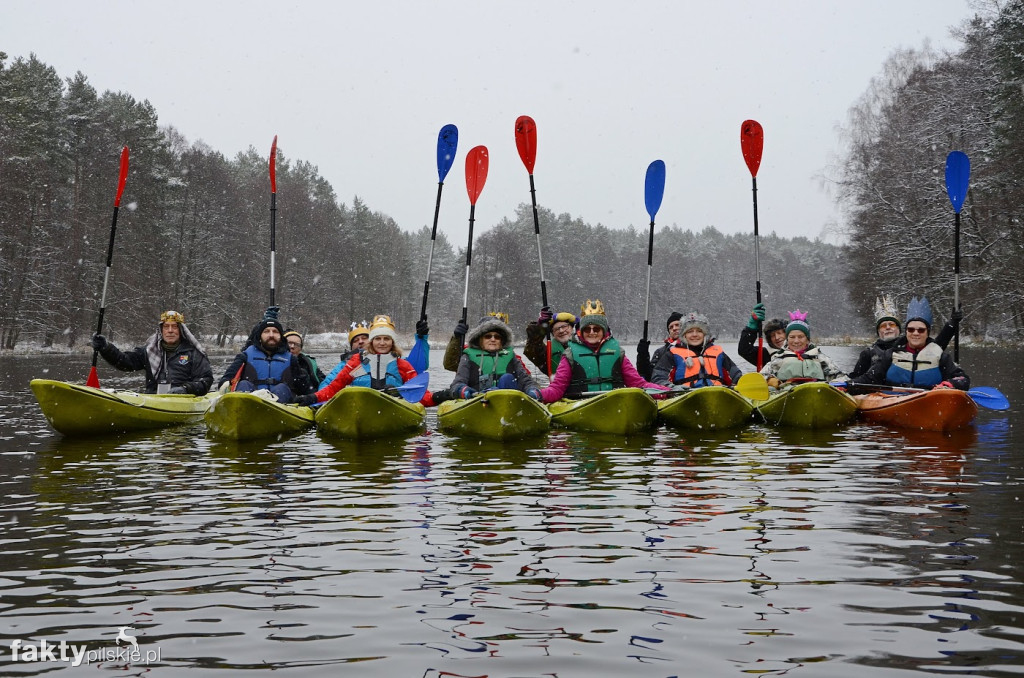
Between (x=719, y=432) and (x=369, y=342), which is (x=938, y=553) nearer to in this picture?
(x=719, y=432)

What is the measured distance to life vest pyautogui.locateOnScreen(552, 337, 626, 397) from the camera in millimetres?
11148

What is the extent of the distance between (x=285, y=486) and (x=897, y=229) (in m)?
26.5

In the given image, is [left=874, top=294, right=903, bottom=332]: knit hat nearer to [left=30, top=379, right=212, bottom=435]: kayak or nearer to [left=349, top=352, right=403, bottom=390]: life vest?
[left=349, top=352, right=403, bottom=390]: life vest

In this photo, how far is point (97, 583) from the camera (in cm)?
425

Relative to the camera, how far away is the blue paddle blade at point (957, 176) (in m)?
13.5

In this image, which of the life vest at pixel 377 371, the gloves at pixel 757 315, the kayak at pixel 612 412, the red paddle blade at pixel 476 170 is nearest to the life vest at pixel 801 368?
the gloves at pixel 757 315

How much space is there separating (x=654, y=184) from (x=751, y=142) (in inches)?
71.7

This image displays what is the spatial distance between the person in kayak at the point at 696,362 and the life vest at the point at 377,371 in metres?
3.44

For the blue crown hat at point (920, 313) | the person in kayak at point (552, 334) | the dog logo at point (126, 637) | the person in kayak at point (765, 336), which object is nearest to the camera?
the dog logo at point (126, 637)

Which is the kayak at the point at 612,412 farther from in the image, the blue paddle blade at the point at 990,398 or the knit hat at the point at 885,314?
the blue paddle blade at the point at 990,398

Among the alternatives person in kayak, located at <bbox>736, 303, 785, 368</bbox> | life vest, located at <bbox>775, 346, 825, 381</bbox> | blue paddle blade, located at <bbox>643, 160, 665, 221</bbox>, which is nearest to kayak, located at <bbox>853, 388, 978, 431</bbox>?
life vest, located at <bbox>775, 346, 825, 381</bbox>

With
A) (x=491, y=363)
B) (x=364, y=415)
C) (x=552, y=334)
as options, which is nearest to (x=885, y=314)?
(x=552, y=334)

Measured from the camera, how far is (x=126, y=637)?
3.52m

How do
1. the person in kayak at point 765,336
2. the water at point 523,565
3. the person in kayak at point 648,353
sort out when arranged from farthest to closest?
the person in kayak at point 765,336
the person in kayak at point 648,353
the water at point 523,565
